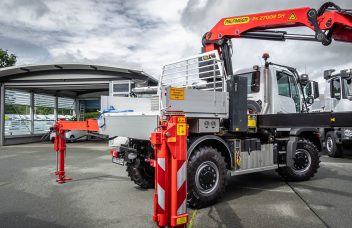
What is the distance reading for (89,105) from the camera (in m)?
27.0

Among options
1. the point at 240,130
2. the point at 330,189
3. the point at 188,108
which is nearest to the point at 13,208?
the point at 188,108

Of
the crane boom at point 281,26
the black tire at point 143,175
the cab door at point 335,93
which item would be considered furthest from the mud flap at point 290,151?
the cab door at point 335,93

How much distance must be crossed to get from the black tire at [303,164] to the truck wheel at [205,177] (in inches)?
102

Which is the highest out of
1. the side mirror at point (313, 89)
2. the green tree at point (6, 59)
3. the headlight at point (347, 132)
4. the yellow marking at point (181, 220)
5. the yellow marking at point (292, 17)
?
the green tree at point (6, 59)

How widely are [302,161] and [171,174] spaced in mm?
5272

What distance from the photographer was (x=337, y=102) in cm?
1186

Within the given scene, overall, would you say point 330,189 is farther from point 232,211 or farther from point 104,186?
point 104,186

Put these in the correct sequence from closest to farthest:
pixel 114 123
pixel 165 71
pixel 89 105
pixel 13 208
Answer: pixel 13 208
pixel 114 123
pixel 165 71
pixel 89 105

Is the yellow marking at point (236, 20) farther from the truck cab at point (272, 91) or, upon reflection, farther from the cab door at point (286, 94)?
the cab door at point (286, 94)

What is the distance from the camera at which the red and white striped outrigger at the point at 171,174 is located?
3113 millimetres

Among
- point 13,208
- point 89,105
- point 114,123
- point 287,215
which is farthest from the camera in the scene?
point 89,105

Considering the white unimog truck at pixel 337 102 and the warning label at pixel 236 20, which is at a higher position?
the warning label at pixel 236 20

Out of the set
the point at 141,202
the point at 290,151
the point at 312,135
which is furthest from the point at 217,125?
the point at 312,135

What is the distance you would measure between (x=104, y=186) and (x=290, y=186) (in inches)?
174
